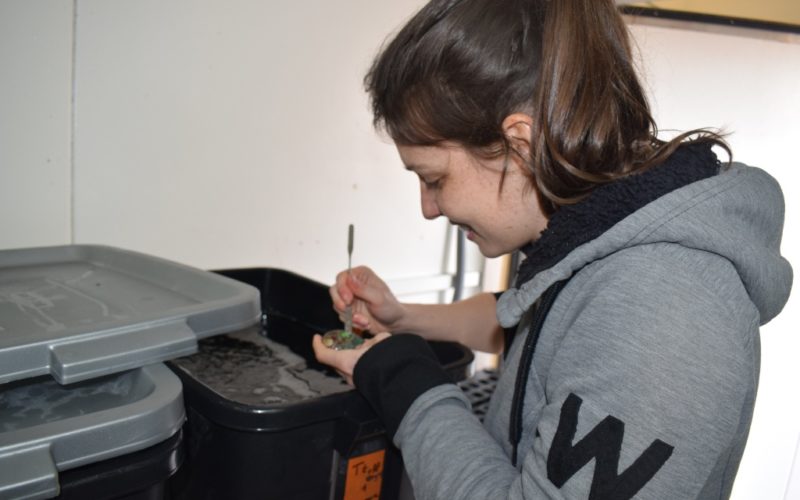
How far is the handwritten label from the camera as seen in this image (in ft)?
2.23

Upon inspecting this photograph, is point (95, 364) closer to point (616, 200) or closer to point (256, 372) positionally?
point (256, 372)

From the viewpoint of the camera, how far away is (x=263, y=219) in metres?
1.16

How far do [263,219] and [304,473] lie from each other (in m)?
0.60

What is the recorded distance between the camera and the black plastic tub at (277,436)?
605 millimetres

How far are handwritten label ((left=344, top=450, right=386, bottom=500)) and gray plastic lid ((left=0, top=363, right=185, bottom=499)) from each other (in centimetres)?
20

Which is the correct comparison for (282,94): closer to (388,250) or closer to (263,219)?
(263,219)

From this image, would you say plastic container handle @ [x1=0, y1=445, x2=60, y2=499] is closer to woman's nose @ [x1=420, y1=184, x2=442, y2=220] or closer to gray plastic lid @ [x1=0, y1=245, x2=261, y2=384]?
gray plastic lid @ [x1=0, y1=245, x2=261, y2=384]

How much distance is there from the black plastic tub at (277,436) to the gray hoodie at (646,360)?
0.07 m

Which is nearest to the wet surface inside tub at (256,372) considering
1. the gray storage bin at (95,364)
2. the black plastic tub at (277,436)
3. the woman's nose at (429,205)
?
the black plastic tub at (277,436)

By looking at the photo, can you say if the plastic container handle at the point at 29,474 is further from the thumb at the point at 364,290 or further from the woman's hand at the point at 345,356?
the thumb at the point at 364,290

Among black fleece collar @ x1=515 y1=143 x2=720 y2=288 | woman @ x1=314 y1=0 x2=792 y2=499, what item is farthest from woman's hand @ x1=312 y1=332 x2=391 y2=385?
black fleece collar @ x1=515 y1=143 x2=720 y2=288

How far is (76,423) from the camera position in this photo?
0.49 m

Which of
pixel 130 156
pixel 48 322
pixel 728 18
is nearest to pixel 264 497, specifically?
pixel 48 322

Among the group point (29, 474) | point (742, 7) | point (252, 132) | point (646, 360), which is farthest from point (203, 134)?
point (742, 7)
